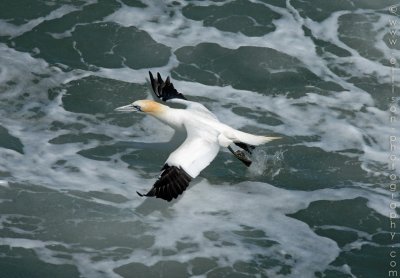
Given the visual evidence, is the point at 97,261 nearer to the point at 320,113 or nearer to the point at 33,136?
the point at 33,136

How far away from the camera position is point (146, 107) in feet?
47.6

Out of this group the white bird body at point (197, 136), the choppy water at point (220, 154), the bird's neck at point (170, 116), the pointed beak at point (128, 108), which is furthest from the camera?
the pointed beak at point (128, 108)

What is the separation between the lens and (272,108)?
15.8 metres

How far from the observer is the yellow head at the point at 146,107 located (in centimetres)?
1448

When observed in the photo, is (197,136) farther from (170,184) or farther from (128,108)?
(128,108)

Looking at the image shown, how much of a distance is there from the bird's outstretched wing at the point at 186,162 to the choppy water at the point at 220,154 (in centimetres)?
41

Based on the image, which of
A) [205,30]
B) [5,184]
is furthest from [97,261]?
[205,30]

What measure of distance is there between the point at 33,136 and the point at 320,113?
15.9ft

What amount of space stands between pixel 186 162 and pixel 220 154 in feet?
6.43

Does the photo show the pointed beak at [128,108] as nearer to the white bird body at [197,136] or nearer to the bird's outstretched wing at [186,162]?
the white bird body at [197,136]

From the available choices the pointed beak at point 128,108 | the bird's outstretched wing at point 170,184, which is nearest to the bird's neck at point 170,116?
the pointed beak at point 128,108

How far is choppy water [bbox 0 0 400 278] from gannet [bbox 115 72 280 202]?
0.43 m

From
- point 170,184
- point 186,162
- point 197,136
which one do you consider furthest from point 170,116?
point 170,184

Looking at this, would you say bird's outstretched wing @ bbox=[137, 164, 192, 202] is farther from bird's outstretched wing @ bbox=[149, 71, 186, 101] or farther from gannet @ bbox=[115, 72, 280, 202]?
bird's outstretched wing @ bbox=[149, 71, 186, 101]
